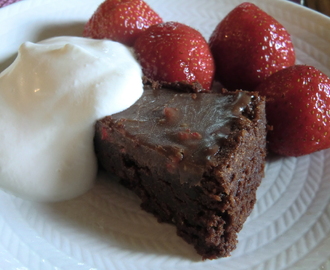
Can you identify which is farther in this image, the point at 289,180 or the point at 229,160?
the point at 289,180

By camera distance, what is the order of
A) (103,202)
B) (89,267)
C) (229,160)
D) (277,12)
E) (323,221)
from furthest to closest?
(277,12), (103,202), (323,221), (89,267), (229,160)

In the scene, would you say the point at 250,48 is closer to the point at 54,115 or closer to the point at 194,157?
the point at 194,157

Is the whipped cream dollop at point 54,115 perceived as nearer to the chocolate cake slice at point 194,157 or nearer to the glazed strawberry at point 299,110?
the chocolate cake slice at point 194,157

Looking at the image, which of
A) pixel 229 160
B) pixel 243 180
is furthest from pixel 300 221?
pixel 229 160

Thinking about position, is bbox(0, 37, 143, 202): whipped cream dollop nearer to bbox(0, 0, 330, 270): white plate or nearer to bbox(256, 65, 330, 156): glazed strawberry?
bbox(0, 0, 330, 270): white plate

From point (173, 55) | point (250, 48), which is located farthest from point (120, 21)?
point (250, 48)

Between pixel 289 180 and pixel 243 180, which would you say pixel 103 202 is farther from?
pixel 289 180

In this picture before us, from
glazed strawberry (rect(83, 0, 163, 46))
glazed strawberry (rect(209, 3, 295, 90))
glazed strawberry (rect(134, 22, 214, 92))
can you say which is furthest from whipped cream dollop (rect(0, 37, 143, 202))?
glazed strawberry (rect(209, 3, 295, 90))
